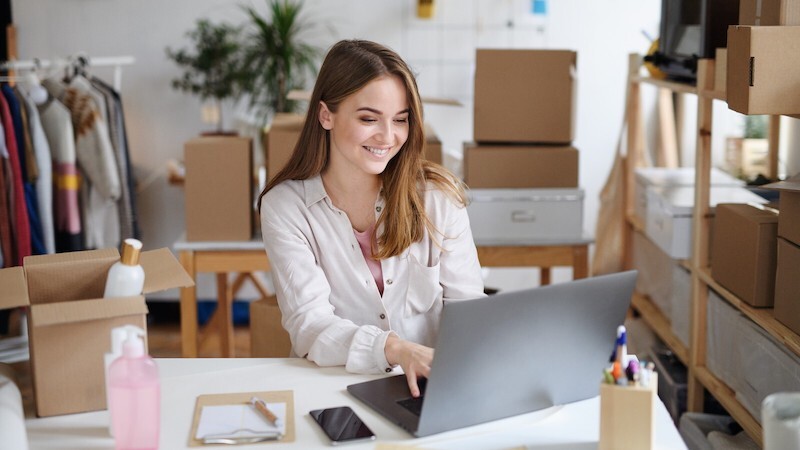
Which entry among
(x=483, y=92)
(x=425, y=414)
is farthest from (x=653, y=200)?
(x=425, y=414)

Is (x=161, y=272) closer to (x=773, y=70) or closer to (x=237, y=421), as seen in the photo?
(x=237, y=421)

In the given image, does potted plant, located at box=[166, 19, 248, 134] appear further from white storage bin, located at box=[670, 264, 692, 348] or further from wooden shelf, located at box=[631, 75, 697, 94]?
white storage bin, located at box=[670, 264, 692, 348]

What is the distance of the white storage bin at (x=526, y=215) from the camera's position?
10.5 feet

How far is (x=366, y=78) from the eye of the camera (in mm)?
2014

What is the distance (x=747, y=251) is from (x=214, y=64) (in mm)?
2650

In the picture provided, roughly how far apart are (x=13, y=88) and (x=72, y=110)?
0.24m

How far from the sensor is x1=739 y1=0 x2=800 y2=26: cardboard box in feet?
6.48

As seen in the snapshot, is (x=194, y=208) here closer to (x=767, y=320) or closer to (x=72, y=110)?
(x=72, y=110)

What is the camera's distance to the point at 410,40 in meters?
4.44

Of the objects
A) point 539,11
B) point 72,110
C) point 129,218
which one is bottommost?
point 129,218

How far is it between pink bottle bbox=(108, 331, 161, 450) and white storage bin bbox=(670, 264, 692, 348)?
1852 millimetres

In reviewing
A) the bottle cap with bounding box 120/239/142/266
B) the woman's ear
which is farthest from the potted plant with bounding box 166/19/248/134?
the bottle cap with bounding box 120/239/142/266

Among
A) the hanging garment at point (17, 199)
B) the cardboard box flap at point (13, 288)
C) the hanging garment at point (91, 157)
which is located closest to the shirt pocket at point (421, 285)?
the cardboard box flap at point (13, 288)

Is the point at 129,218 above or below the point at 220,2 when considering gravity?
below
